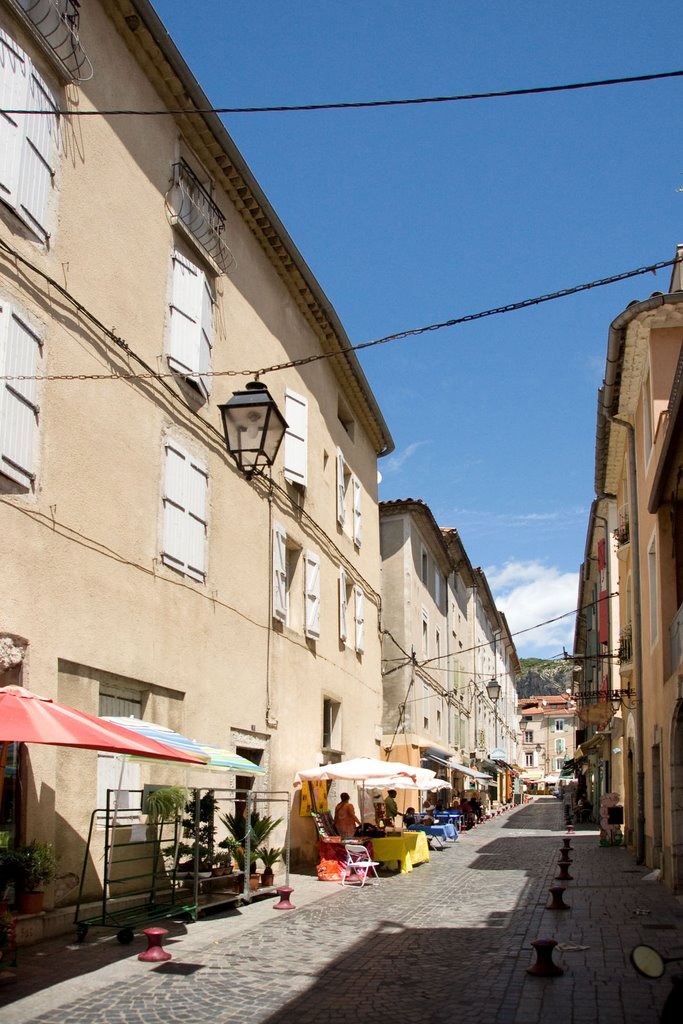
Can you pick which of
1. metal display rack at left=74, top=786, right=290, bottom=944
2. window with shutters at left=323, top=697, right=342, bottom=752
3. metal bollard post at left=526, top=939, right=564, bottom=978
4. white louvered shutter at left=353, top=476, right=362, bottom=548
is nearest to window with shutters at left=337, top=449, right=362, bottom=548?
white louvered shutter at left=353, top=476, right=362, bottom=548

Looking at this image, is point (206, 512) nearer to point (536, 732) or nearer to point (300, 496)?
point (300, 496)

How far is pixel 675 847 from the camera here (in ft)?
47.2

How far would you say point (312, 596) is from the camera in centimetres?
1941

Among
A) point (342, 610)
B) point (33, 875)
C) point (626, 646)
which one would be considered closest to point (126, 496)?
point (33, 875)

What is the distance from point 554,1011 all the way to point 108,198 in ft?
32.5

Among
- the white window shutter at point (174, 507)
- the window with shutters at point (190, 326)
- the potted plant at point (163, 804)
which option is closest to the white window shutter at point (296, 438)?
the window with shutters at point (190, 326)

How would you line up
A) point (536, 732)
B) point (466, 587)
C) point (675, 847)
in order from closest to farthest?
point (675, 847) < point (466, 587) < point (536, 732)

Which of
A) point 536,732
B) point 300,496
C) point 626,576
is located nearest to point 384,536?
point 626,576

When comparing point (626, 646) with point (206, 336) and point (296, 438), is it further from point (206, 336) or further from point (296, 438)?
point (206, 336)

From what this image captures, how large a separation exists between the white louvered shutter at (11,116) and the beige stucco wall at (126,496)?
0.28 m

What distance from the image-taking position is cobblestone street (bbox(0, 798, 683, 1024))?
23.1ft

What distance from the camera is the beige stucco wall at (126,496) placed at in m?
10.4

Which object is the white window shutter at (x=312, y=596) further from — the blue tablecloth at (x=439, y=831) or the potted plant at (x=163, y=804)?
the blue tablecloth at (x=439, y=831)

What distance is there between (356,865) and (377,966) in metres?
7.41
